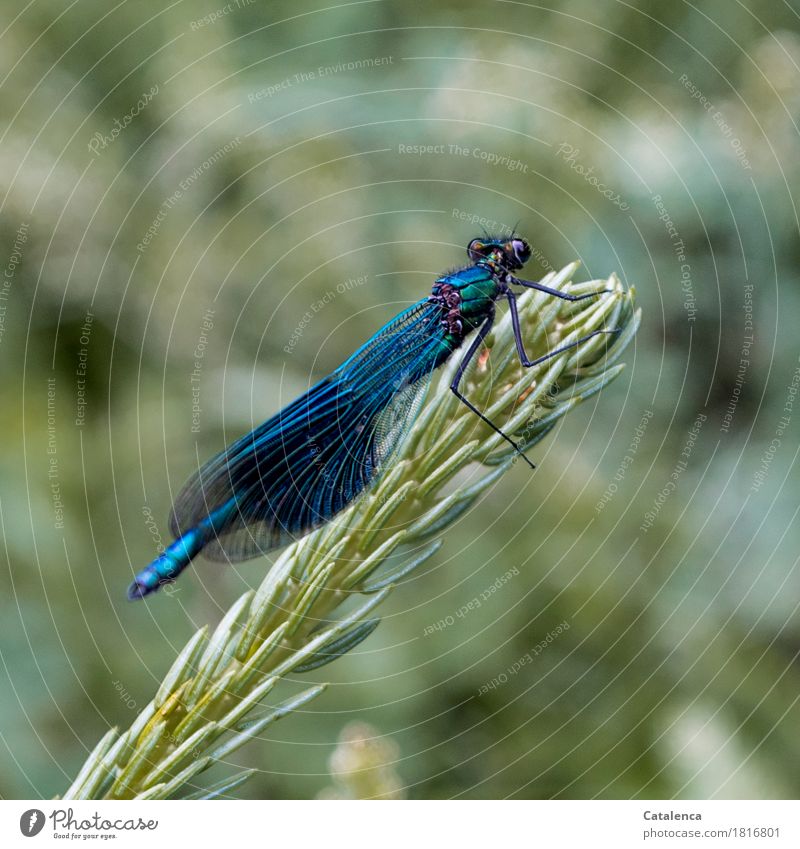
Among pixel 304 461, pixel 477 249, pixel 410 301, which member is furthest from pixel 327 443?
pixel 410 301

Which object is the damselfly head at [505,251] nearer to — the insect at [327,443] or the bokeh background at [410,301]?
the insect at [327,443]

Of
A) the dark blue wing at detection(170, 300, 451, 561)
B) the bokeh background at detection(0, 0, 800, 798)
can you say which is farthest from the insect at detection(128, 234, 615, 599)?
the bokeh background at detection(0, 0, 800, 798)

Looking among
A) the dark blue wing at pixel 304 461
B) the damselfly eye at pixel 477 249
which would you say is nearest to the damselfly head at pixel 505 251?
the damselfly eye at pixel 477 249

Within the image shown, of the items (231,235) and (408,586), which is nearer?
(408,586)

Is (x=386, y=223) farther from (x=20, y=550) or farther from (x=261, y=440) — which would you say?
(x=20, y=550)

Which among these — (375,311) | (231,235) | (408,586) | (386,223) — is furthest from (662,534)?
(231,235)

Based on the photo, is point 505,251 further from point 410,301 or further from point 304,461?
point 410,301

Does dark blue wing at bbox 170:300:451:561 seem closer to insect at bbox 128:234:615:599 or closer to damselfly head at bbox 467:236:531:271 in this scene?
insect at bbox 128:234:615:599
